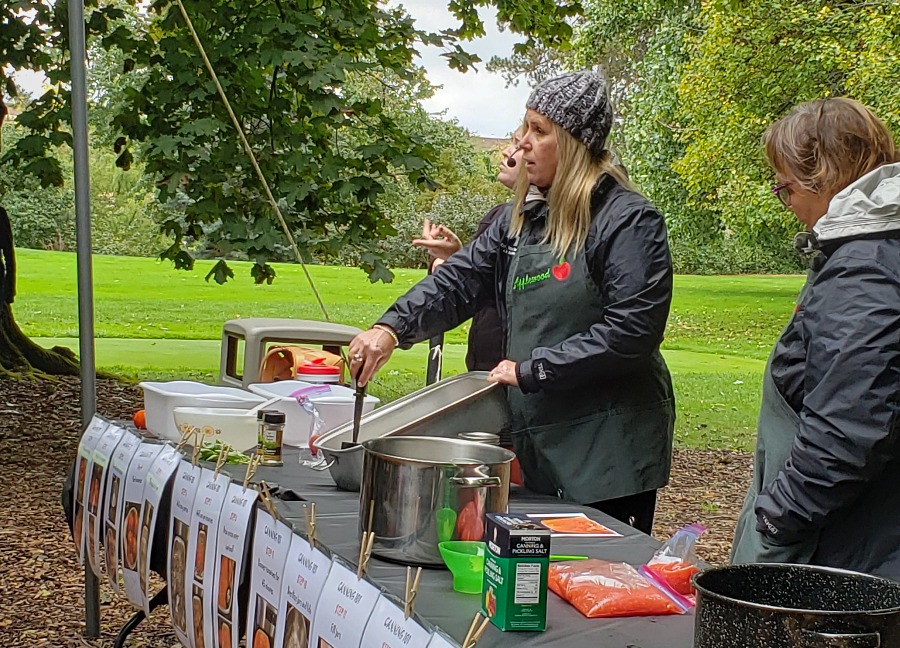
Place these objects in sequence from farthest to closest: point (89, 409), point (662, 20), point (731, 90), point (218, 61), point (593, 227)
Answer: point (662, 20) < point (731, 90) < point (218, 61) < point (89, 409) < point (593, 227)

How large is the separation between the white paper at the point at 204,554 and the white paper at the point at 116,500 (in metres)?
0.35

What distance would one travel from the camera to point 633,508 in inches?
71.6

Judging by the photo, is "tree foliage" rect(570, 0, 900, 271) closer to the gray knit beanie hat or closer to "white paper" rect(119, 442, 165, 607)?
the gray knit beanie hat

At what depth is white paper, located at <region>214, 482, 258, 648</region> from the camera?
1.60 meters

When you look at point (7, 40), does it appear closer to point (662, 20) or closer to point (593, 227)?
point (593, 227)

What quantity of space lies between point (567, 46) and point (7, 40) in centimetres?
281

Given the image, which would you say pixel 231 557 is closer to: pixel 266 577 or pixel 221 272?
pixel 266 577

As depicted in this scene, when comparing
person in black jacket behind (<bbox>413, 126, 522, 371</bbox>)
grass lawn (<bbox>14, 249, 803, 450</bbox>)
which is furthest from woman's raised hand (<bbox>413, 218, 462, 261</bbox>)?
grass lawn (<bbox>14, 249, 803, 450</bbox>)

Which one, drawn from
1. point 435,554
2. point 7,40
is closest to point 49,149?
point 7,40

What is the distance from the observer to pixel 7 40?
16.0 ft

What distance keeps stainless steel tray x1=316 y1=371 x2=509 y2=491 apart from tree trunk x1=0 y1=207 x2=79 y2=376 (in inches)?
186

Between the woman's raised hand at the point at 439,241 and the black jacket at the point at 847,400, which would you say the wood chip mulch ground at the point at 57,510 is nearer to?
the woman's raised hand at the point at 439,241

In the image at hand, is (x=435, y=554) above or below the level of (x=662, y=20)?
below

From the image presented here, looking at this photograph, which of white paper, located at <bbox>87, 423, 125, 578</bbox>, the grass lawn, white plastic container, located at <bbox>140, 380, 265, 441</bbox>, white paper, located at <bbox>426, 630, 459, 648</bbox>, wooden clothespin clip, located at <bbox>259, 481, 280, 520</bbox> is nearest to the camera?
white paper, located at <bbox>426, 630, 459, 648</bbox>
